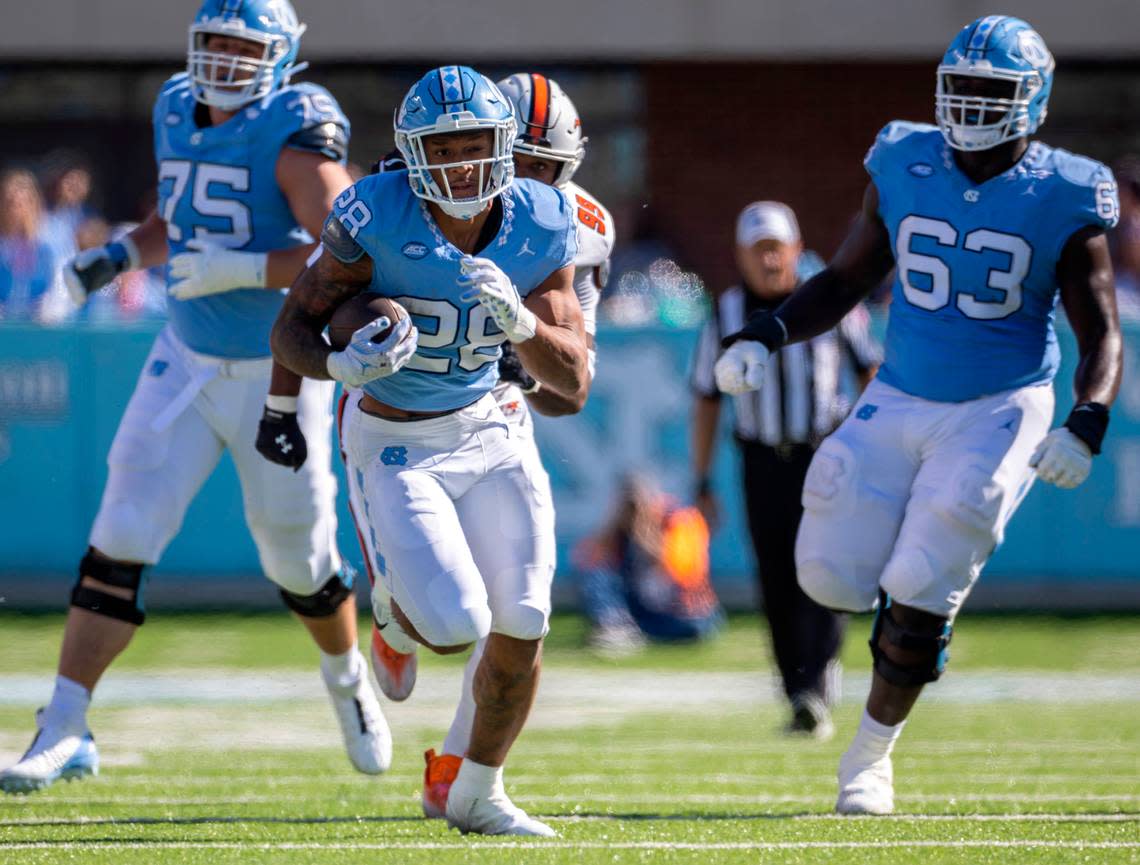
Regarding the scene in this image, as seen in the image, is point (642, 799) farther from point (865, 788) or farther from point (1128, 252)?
point (1128, 252)

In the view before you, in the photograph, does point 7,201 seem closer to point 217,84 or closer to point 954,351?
point 217,84

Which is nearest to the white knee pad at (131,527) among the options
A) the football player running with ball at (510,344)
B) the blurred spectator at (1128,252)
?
the football player running with ball at (510,344)

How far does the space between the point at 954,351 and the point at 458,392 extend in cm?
124

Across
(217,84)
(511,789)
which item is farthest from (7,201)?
(511,789)

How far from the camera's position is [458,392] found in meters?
4.59

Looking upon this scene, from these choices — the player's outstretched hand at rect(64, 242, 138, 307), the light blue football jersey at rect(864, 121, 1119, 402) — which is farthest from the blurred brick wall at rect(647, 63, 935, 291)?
the light blue football jersey at rect(864, 121, 1119, 402)

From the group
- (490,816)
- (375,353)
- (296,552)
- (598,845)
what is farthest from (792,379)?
(375,353)

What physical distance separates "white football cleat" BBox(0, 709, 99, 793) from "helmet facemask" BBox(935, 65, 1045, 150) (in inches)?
105

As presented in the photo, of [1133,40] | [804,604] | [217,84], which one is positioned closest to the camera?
[217,84]

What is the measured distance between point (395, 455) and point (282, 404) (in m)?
0.40

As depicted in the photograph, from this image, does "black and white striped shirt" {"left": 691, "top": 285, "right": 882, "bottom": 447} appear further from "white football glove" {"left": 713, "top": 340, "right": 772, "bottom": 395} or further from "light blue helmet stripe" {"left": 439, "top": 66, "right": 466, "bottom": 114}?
"light blue helmet stripe" {"left": 439, "top": 66, "right": 466, "bottom": 114}

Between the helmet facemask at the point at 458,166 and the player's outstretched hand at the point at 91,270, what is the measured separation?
1568 millimetres

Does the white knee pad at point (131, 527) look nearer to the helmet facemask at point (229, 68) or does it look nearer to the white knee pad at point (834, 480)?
the helmet facemask at point (229, 68)

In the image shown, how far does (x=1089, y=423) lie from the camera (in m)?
4.61
